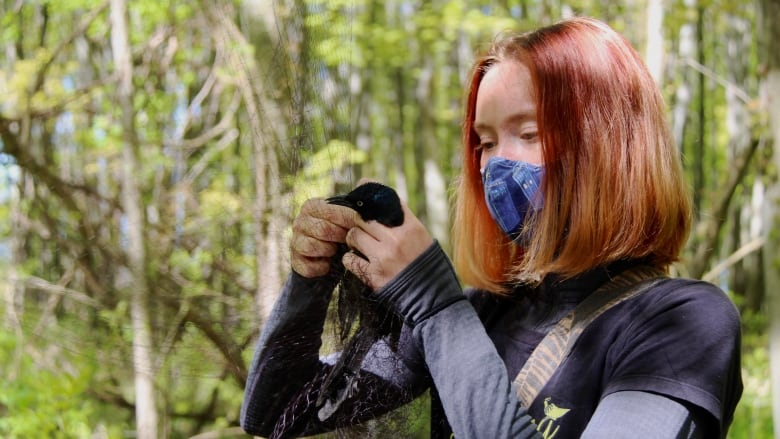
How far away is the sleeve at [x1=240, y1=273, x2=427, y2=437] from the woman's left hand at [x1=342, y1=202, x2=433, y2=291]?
0.13 meters

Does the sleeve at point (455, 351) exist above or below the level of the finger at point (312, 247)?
below

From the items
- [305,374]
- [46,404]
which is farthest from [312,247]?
[46,404]

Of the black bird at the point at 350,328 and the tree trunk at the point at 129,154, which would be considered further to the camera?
the tree trunk at the point at 129,154

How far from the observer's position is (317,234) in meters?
1.30

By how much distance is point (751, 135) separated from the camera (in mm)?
5656

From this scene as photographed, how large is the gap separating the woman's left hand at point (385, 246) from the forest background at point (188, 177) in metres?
0.21

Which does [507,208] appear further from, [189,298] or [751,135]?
[751,135]

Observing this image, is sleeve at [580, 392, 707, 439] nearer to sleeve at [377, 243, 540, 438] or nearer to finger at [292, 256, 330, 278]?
sleeve at [377, 243, 540, 438]

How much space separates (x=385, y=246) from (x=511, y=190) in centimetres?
28

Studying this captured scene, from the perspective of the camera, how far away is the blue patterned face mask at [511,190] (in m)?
1.35

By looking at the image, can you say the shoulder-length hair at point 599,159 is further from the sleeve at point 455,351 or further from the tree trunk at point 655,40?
the tree trunk at point 655,40

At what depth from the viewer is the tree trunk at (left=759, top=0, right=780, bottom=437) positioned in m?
4.20

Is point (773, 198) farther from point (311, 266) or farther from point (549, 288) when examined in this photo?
point (311, 266)

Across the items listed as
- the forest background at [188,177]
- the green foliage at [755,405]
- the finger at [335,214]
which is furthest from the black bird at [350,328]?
the green foliage at [755,405]
